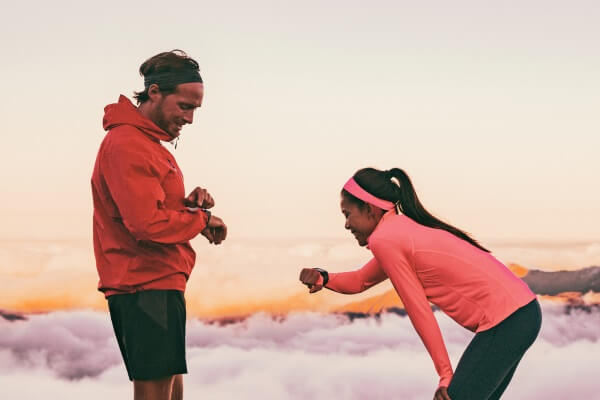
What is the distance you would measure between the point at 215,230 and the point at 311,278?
0.79m

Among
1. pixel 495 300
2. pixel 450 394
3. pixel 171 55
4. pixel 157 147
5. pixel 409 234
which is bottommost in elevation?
pixel 450 394

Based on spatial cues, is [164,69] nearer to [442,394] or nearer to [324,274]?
[324,274]

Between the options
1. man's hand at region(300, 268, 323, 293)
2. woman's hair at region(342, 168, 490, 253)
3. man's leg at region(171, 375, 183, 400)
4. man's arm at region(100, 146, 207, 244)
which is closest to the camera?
man's arm at region(100, 146, 207, 244)

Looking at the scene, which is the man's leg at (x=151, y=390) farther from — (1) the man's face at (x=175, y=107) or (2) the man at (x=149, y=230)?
(1) the man's face at (x=175, y=107)

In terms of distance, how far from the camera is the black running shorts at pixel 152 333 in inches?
191

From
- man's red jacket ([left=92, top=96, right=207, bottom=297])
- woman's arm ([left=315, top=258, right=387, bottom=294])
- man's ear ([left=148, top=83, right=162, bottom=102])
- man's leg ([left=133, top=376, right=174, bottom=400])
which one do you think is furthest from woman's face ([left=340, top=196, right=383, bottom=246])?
man's leg ([left=133, top=376, right=174, bottom=400])

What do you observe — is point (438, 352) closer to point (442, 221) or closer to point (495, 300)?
point (495, 300)

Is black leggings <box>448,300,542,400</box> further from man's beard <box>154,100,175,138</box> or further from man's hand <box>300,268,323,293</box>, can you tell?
man's beard <box>154,100,175,138</box>

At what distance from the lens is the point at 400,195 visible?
16.9 ft

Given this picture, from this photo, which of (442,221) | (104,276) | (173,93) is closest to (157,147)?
(173,93)

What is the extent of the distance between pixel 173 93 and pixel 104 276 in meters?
1.02

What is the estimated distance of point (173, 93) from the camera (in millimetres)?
5055

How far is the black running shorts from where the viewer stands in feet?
15.9

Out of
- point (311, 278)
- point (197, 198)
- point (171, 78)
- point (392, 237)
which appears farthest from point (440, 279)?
point (171, 78)
